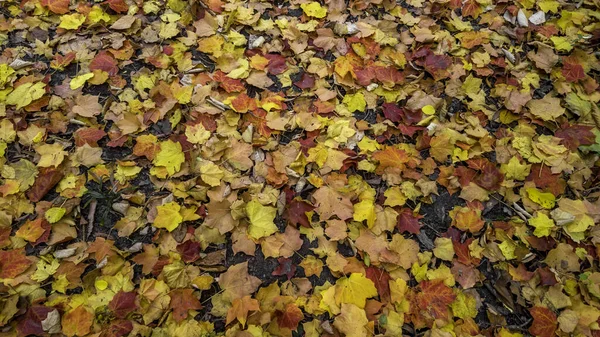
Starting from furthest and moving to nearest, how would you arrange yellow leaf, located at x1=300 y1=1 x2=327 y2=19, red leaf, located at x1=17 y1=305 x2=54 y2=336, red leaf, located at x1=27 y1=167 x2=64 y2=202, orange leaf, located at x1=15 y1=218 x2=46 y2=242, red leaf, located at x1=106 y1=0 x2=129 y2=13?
yellow leaf, located at x1=300 y1=1 x2=327 y2=19 → red leaf, located at x1=106 y1=0 x2=129 y2=13 → red leaf, located at x1=27 y1=167 x2=64 y2=202 → orange leaf, located at x1=15 y1=218 x2=46 y2=242 → red leaf, located at x1=17 y1=305 x2=54 y2=336

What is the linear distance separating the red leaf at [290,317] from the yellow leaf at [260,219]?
0.41m

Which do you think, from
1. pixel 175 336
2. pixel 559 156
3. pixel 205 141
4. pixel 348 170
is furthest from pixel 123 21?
pixel 559 156

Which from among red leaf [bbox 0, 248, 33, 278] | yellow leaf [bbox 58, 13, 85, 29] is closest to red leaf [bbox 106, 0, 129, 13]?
yellow leaf [bbox 58, 13, 85, 29]

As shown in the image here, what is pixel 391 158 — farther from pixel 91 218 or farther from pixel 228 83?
pixel 91 218

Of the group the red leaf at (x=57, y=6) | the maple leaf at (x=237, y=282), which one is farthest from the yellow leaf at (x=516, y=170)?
the red leaf at (x=57, y=6)

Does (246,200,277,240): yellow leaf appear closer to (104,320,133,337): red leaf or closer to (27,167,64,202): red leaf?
(104,320,133,337): red leaf

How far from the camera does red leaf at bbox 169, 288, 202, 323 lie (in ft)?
6.64

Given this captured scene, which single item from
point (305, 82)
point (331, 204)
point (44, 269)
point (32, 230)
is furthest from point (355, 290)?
point (32, 230)

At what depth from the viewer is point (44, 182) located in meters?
2.31

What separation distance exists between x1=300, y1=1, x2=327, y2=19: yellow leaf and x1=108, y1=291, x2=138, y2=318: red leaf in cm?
226

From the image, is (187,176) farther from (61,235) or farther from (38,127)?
(38,127)

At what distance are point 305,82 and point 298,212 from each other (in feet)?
3.15

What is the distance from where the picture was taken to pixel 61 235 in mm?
2186

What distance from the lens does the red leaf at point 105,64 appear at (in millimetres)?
2791
